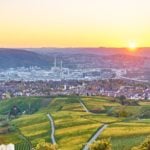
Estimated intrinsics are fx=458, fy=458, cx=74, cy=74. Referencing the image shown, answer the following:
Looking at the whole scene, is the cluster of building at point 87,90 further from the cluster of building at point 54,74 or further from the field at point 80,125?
the cluster of building at point 54,74

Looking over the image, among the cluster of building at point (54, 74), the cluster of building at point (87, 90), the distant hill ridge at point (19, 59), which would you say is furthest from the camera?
the distant hill ridge at point (19, 59)

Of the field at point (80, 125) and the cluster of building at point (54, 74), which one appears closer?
the field at point (80, 125)

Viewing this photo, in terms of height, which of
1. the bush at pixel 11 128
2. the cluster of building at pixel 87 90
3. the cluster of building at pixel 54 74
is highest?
the bush at pixel 11 128

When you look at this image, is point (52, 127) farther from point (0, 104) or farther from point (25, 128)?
point (0, 104)

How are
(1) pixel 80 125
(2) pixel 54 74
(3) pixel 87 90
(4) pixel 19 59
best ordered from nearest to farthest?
(1) pixel 80 125
(3) pixel 87 90
(2) pixel 54 74
(4) pixel 19 59

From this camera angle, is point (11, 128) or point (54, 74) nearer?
point (11, 128)

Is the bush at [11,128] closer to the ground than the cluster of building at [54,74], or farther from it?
farther from it

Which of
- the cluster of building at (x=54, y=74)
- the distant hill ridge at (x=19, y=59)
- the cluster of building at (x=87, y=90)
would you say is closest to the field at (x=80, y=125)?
the cluster of building at (x=87, y=90)

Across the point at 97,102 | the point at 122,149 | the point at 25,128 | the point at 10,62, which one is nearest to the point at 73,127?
the point at 25,128

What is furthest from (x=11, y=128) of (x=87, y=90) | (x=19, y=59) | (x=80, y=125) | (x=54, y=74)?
(x=19, y=59)

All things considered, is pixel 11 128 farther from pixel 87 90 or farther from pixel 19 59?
pixel 19 59

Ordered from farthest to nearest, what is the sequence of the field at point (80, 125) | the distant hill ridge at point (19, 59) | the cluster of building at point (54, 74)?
the distant hill ridge at point (19, 59) → the cluster of building at point (54, 74) → the field at point (80, 125)
